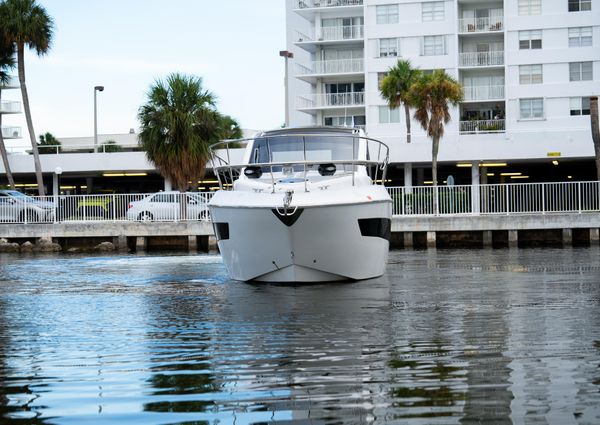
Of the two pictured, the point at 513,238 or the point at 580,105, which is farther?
the point at 580,105

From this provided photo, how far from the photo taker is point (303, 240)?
18.0m

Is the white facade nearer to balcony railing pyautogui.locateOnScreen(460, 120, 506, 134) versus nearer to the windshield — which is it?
balcony railing pyautogui.locateOnScreen(460, 120, 506, 134)

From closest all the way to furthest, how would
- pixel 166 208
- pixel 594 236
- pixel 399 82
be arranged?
1. pixel 594 236
2. pixel 166 208
3. pixel 399 82

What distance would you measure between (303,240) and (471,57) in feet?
187

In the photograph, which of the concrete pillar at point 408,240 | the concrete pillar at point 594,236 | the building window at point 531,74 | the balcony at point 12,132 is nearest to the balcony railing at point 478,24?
the building window at point 531,74

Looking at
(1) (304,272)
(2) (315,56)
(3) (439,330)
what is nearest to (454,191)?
(1) (304,272)

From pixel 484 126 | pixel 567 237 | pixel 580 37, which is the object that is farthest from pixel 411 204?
pixel 580 37

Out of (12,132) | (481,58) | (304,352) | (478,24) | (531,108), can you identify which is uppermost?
(478,24)

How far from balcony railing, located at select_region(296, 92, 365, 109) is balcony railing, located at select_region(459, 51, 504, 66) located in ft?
26.2

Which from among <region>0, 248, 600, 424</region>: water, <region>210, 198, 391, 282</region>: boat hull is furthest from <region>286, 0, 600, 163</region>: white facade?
<region>0, 248, 600, 424</region>: water

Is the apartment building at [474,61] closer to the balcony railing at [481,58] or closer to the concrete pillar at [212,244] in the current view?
the balcony railing at [481,58]

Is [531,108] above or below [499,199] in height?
above

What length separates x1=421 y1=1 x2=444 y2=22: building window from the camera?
72.7 metres

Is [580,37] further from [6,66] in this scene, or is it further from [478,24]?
[6,66]
